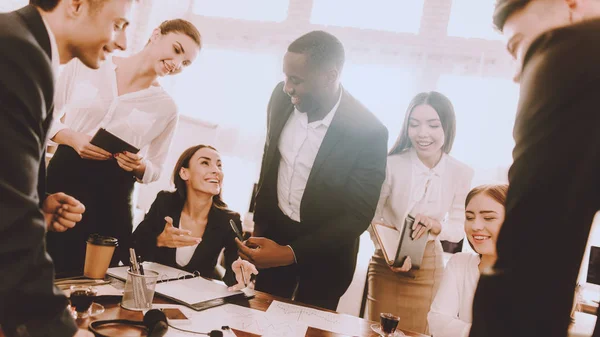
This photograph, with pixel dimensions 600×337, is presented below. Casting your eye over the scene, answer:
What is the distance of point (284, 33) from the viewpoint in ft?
15.1

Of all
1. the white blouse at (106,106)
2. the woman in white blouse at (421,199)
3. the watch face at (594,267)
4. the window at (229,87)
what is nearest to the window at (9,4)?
the window at (229,87)

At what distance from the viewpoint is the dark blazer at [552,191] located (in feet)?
2.26

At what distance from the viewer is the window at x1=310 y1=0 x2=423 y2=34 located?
4.42 metres

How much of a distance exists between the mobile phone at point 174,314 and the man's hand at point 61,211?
1.28 feet

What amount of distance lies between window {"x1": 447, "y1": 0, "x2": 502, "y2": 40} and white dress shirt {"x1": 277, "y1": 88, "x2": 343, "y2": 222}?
2.73 m

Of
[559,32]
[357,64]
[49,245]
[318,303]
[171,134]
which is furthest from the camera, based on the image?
[357,64]

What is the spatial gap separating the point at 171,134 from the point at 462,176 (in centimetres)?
180

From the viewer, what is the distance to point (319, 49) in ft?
6.66

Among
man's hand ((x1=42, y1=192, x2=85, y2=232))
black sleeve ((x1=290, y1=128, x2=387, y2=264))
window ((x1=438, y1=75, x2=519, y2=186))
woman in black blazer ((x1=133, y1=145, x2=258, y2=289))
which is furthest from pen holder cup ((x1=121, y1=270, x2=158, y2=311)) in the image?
window ((x1=438, y1=75, x2=519, y2=186))

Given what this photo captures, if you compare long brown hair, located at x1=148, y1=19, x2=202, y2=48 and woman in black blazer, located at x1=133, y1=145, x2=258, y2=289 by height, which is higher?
long brown hair, located at x1=148, y1=19, x2=202, y2=48

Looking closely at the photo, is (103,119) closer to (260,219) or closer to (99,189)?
(99,189)

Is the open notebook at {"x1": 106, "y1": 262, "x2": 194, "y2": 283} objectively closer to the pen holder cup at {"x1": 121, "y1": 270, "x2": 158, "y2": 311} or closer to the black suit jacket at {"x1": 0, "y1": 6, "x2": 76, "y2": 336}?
the pen holder cup at {"x1": 121, "y1": 270, "x2": 158, "y2": 311}

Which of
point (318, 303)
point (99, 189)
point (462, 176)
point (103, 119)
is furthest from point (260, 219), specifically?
point (462, 176)

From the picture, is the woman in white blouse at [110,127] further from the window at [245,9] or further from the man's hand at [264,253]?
the window at [245,9]
